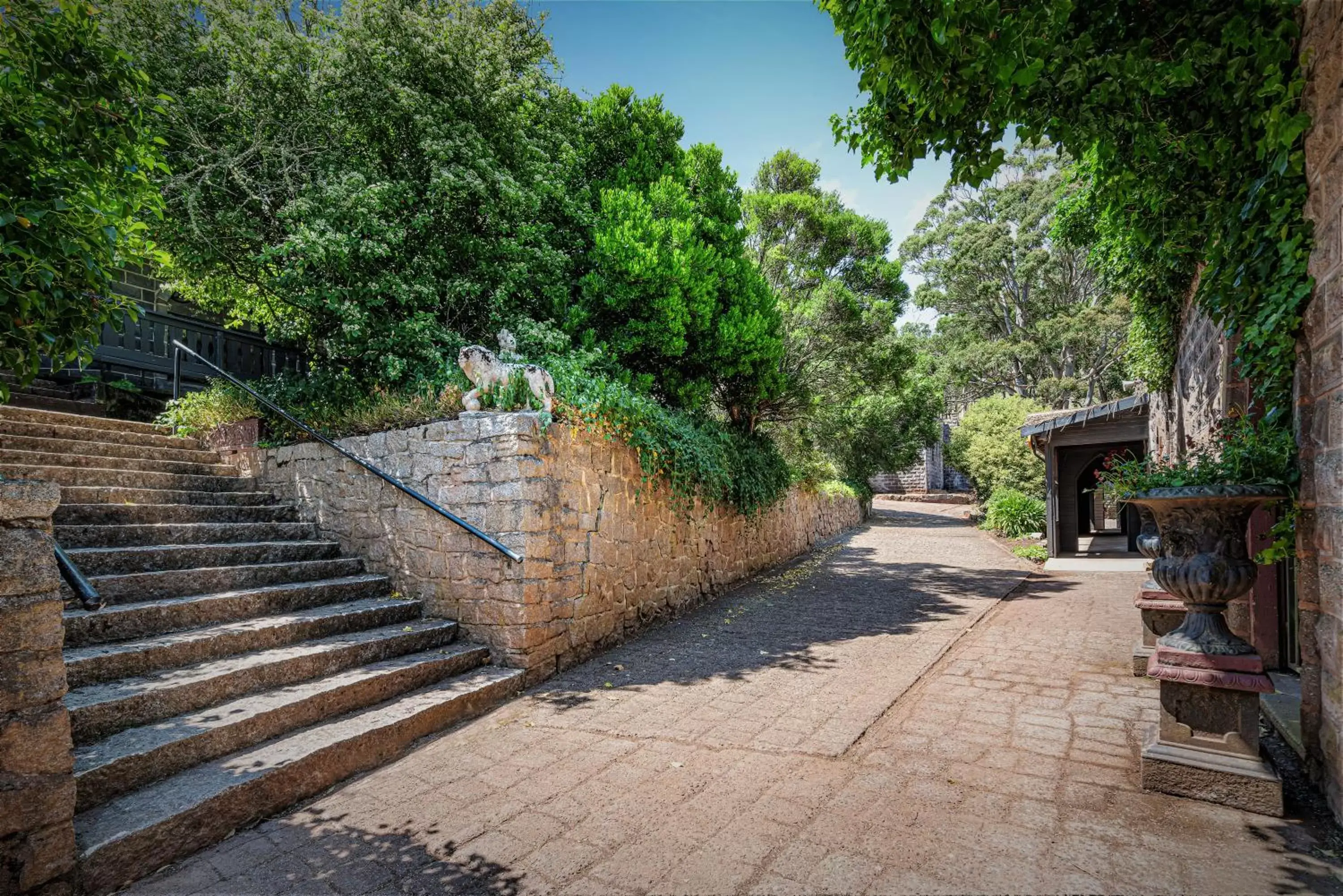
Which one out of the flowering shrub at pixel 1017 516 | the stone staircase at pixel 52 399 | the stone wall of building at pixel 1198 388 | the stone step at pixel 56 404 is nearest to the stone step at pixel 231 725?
the stone wall of building at pixel 1198 388

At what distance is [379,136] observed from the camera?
6.60 meters

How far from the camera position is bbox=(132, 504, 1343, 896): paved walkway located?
227 cm

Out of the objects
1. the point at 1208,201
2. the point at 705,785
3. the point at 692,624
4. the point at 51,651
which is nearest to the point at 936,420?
the point at 692,624

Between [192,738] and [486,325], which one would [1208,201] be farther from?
[486,325]

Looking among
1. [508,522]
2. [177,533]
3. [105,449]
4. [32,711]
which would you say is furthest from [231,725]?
[105,449]

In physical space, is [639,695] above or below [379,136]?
below

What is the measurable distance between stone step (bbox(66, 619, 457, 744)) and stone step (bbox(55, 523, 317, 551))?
1505 mm

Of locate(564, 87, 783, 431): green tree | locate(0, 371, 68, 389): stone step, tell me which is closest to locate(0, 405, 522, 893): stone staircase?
locate(0, 371, 68, 389): stone step

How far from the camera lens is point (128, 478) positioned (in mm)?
5250

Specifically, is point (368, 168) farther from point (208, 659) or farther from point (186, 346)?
point (208, 659)

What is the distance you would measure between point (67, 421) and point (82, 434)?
1.31ft

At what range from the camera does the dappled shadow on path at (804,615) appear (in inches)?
192

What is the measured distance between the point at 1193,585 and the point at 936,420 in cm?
1900

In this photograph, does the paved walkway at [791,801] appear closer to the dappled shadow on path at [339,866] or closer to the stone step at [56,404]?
the dappled shadow on path at [339,866]
